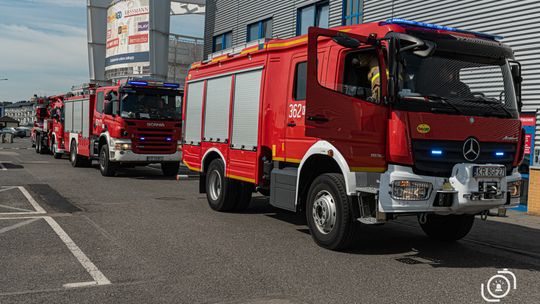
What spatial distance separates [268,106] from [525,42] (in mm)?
7037

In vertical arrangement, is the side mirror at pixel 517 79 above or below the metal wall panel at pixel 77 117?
above

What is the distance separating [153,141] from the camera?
15695 mm

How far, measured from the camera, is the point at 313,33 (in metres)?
6.22

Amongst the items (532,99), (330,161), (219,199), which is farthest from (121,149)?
(532,99)

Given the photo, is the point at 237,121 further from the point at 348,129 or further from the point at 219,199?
the point at 348,129

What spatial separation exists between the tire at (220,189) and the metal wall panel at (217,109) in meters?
0.52

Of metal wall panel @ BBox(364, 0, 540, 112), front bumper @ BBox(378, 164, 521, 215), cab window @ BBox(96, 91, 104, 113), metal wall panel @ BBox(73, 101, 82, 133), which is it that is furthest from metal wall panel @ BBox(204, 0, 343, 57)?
front bumper @ BBox(378, 164, 521, 215)

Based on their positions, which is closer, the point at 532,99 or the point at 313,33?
the point at 313,33

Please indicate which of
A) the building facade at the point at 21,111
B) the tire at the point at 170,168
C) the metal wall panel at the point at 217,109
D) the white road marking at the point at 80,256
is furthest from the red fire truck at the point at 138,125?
the building facade at the point at 21,111

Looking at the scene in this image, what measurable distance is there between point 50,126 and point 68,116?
4440 millimetres

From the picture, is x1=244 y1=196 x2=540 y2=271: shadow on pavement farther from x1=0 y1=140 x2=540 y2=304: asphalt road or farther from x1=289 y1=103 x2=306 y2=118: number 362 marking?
x1=289 y1=103 x2=306 y2=118: number 362 marking

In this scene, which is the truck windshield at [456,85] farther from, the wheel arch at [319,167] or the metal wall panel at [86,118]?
the metal wall panel at [86,118]

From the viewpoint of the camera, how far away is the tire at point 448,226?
24.8ft

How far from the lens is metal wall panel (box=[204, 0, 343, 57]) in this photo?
1961 centimetres
